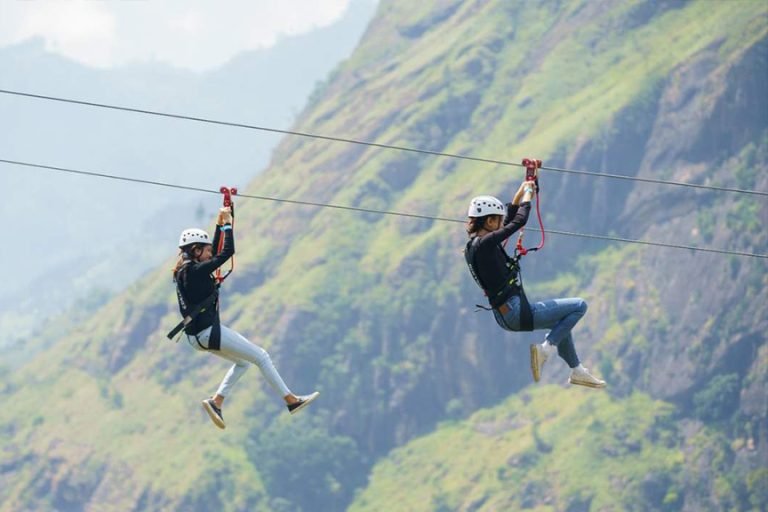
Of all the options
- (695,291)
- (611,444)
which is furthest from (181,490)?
(695,291)

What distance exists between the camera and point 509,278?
951 inches

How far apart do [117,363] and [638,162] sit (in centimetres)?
6184

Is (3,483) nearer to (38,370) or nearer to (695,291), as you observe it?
(38,370)

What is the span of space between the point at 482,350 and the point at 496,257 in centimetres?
14877

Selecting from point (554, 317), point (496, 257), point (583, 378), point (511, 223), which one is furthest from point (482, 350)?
point (511, 223)

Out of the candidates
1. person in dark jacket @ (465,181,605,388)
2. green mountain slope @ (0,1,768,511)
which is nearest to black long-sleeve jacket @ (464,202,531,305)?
person in dark jacket @ (465,181,605,388)

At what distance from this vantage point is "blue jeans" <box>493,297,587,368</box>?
24406 mm

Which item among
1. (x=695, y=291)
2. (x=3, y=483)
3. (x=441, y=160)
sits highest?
(x=441, y=160)

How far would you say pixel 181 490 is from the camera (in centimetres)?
16300

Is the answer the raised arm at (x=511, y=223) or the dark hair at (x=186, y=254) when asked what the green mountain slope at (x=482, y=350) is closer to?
the dark hair at (x=186, y=254)

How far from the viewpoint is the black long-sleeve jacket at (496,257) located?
77.2 feet

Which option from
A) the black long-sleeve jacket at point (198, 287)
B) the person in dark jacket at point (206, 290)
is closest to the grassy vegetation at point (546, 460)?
the person in dark jacket at point (206, 290)

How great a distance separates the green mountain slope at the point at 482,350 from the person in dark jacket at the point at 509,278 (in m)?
123

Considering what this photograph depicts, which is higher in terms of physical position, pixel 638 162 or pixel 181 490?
pixel 638 162
